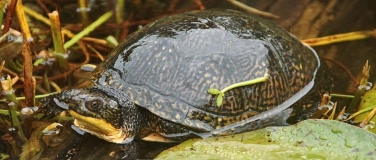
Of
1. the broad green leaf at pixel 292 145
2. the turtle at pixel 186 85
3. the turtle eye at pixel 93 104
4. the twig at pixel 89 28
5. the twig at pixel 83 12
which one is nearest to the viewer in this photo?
the broad green leaf at pixel 292 145

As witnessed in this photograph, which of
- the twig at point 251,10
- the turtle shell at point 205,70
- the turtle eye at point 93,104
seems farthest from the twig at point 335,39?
the turtle eye at point 93,104

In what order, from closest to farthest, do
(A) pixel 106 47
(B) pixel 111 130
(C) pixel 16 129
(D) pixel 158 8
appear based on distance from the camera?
(B) pixel 111 130
(C) pixel 16 129
(A) pixel 106 47
(D) pixel 158 8

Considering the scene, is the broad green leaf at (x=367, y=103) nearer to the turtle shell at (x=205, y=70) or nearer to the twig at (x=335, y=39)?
the turtle shell at (x=205, y=70)

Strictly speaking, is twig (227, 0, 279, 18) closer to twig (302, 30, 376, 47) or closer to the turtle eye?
twig (302, 30, 376, 47)

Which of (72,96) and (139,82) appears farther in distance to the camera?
(139,82)

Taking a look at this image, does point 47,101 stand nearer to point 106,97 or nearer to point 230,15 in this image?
point 106,97

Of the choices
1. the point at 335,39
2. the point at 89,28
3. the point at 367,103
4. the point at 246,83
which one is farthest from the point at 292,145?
the point at 89,28

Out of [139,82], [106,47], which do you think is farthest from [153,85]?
[106,47]
